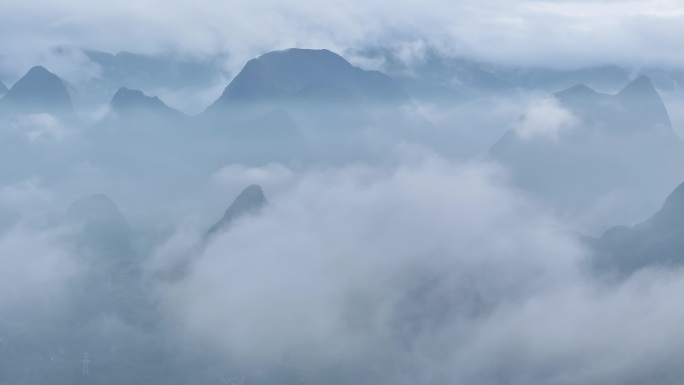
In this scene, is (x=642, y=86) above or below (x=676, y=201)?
above

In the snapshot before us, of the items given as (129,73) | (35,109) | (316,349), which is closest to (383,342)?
(316,349)

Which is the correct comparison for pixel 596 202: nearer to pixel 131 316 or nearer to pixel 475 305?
pixel 475 305

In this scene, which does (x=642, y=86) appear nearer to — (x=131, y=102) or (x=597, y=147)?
(x=597, y=147)

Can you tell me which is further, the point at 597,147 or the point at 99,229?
the point at 597,147

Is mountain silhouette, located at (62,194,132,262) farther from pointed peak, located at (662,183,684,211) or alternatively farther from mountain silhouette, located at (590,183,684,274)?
pointed peak, located at (662,183,684,211)

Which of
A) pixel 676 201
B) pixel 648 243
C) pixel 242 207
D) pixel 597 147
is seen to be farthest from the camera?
pixel 597 147

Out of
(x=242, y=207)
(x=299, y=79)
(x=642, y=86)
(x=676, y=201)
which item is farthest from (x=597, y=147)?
(x=299, y=79)

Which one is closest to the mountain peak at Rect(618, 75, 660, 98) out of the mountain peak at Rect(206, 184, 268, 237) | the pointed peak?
the pointed peak

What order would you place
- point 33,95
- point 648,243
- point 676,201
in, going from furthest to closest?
point 33,95, point 676,201, point 648,243
